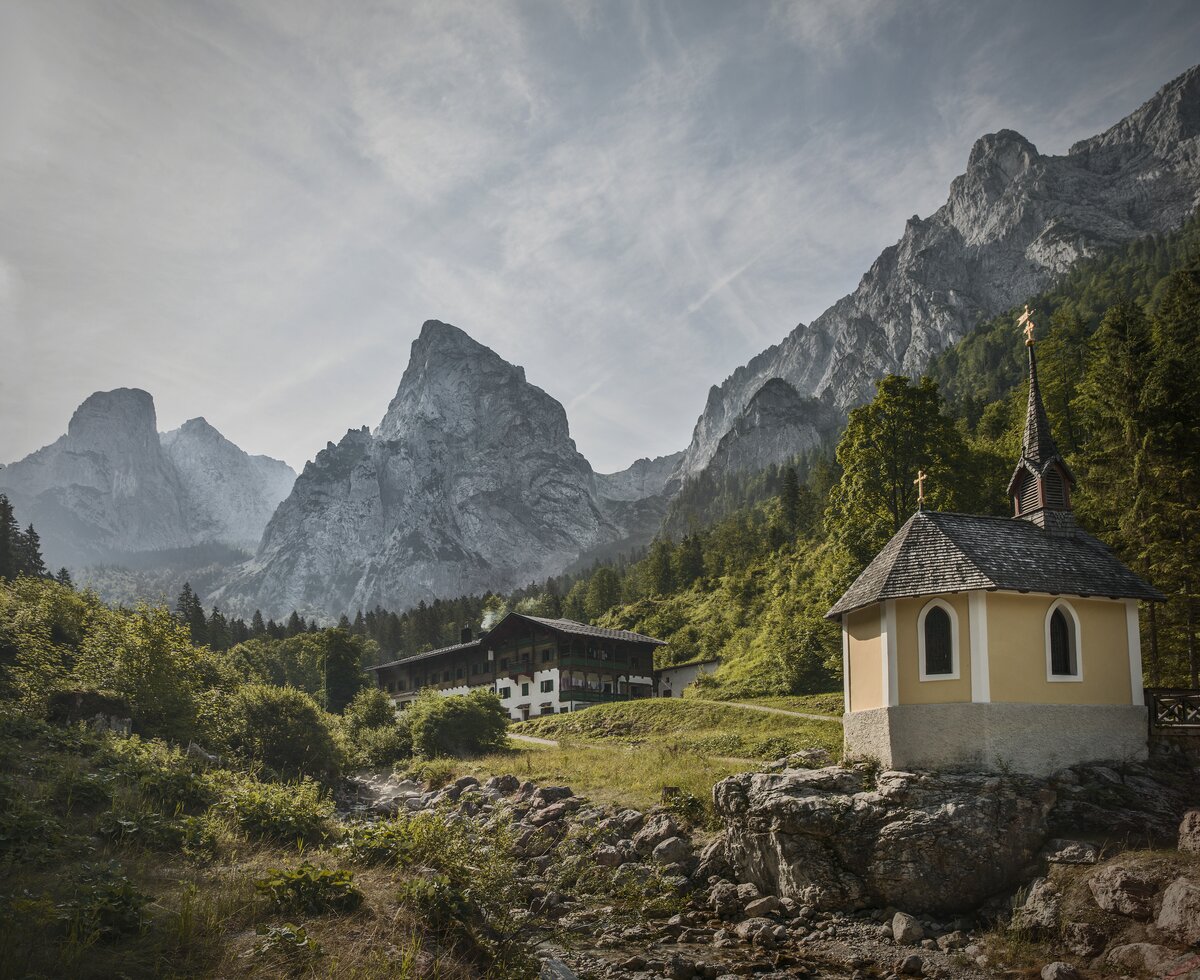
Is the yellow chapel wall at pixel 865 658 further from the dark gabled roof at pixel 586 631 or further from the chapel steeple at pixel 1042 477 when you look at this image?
the dark gabled roof at pixel 586 631

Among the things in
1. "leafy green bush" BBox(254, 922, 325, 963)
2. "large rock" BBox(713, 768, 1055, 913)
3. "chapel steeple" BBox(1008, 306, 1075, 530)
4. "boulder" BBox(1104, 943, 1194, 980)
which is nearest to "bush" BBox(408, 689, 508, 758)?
"large rock" BBox(713, 768, 1055, 913)

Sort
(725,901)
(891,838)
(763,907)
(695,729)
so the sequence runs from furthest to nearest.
→ (695,729) < (725,901) < (763,907) < (891,838)

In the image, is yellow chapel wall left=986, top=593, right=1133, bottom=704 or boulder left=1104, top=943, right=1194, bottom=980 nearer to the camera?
boulder left=1104, top=943, right=1194, bottom=980

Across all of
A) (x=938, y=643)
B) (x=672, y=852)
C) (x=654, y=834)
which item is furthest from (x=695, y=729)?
(x=938, y=643)

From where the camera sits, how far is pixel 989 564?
21125 millimetres

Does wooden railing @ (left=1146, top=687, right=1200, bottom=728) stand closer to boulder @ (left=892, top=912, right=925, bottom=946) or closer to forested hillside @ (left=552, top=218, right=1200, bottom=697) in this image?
forested hillside @ (left=552, top=218, right=1200, bottom=697)

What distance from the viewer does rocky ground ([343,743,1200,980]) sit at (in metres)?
15.1

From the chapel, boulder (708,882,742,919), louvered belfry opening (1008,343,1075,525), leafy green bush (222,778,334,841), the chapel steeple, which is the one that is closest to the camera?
boulder (708,882,742,919)

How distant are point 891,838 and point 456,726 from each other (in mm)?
30206

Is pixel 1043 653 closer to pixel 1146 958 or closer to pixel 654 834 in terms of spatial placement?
pixel 1146 958

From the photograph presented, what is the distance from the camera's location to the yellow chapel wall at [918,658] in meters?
20.5

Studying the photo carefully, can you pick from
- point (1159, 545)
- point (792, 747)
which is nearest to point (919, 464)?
point (1159, 545)

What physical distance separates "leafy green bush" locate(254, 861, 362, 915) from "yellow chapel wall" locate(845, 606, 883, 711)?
14.4m

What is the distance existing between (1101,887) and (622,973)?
9.40m
